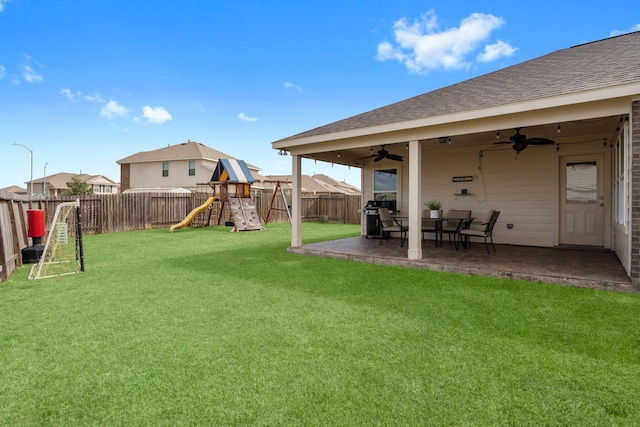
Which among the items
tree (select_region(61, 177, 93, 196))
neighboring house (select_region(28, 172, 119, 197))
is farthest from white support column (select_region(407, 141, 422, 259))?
neighboring house (select_region(28, 172, 119, 197))

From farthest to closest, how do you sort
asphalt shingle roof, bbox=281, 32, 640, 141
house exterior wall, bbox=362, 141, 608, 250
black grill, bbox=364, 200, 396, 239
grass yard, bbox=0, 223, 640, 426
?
black grill, bbox=364, 200, 396, 239
house exterior wall, bbox=362, 141, 608, 250
asphalt shingle roof, bbox=281, 32, 640, 141
grass yard, bbox=0, 223, 640, 426

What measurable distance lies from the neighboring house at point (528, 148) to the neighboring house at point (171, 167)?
58.8 feet

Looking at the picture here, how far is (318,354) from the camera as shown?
8.74 ft

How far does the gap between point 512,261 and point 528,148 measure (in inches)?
136

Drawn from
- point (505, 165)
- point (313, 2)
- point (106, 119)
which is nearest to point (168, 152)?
point (106, 119)

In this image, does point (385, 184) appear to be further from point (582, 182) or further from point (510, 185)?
point (582, 182)

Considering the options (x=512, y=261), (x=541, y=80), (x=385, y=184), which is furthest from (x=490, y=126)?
(x=385, y=184)

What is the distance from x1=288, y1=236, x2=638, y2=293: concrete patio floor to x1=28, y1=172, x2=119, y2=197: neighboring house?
37627mm

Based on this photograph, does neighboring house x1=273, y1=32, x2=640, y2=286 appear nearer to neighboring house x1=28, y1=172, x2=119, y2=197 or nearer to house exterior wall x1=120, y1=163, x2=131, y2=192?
house exterior wall x1=120, y1=163, x2=131, y2=192

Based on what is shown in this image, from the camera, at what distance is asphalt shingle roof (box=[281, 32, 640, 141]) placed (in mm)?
4859

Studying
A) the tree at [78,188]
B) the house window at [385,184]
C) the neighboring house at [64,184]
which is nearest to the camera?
the house window at [385,184]

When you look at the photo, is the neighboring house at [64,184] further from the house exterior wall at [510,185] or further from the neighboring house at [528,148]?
the house exterior wall at [510,185]

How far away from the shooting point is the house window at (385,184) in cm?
1030

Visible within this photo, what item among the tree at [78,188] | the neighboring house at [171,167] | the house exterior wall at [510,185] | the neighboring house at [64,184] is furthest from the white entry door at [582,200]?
the neighboring house at [64,184]
